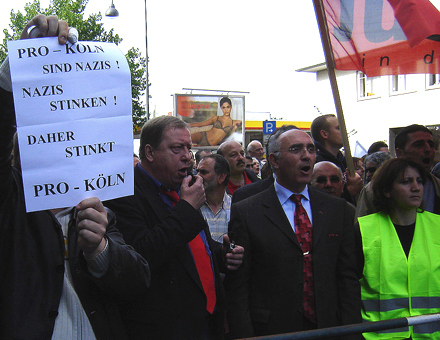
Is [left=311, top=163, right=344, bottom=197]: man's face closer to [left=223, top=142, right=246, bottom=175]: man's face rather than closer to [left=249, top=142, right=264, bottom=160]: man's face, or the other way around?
[left=223, top=142, right=246, bottom=175]: man's face

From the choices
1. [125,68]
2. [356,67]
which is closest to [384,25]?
[356,67]

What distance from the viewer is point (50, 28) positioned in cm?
150

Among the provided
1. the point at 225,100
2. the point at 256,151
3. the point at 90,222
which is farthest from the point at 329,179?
the point at 225,100

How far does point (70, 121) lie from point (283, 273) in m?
1.55

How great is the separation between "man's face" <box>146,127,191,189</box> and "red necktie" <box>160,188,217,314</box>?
14.6 inches

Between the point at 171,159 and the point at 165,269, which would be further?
the point at 171,159

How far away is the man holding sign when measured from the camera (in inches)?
57.5

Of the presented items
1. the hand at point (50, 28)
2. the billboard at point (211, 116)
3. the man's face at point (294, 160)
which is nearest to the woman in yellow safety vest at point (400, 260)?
the man's face at point (294, 160)

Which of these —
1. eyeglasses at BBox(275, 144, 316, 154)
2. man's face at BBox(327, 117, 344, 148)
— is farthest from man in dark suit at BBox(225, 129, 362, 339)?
man's face at BBox(327, 117, 344, 148)

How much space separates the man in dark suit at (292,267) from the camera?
8.13 feet

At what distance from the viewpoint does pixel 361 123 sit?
2188 cm

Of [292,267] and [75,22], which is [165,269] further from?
[75,22]

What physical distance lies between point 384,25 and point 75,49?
11.7 feet

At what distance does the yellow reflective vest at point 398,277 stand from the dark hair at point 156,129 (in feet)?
4.69
